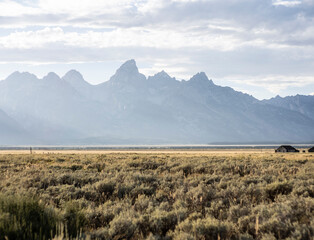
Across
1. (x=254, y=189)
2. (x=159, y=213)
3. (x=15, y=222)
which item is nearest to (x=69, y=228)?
(x=15, y=222)

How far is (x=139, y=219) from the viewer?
31.2 feet

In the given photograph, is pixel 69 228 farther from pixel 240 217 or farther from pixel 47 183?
pixel 47 183

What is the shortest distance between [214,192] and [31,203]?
20.9 ft

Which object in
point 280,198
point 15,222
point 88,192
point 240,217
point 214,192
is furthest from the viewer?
point 88,192

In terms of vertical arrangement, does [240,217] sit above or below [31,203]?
below

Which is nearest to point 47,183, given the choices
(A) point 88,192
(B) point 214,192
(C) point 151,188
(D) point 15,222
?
(A) point 88,192

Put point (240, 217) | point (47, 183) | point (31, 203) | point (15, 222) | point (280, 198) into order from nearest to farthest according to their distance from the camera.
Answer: point (15, 222), point (31, 203), point (240, 217), point (280, 198), point (47, 183)

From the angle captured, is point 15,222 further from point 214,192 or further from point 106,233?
point 214,192

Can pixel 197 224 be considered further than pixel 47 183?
No

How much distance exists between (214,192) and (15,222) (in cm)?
741

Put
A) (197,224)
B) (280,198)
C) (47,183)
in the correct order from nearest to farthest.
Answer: (197,224) < (280,198) < (47,183)

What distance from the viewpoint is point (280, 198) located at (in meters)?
12.1

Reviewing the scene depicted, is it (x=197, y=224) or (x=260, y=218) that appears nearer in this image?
(x=197, y=224)

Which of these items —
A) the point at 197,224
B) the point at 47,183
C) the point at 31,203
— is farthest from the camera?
the point at 47,183
